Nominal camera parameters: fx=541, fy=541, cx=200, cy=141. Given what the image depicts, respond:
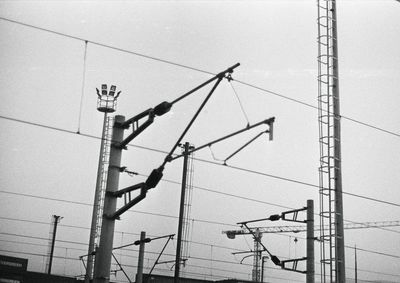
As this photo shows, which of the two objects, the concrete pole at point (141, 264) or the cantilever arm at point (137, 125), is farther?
the concrete pole at point (141, 264)

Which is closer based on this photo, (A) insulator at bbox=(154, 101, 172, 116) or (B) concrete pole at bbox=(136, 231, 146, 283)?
(A) insulator at bbox=(154, 101, 172, 116)

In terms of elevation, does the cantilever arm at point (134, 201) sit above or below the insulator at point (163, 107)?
below

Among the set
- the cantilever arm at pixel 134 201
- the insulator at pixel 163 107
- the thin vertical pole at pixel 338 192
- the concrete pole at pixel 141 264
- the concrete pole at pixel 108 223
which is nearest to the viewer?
the insulator at pixel 163 107

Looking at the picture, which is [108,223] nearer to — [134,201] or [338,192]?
[134,201]

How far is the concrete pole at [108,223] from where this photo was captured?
41.6 feet

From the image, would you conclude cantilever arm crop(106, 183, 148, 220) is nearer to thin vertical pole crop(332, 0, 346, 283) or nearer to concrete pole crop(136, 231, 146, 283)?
thin vertical pole crop(332, 0, 346, 283)

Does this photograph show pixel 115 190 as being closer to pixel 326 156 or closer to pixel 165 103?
pixel 165 103

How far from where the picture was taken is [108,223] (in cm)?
1294

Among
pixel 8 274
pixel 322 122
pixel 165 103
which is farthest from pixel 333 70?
pixel 8 274

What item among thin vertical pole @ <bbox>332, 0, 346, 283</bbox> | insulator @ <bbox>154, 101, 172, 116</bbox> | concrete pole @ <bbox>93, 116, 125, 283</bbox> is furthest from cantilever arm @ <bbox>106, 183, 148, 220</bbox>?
thin vertical pole @ <bbox>332, 0, 346, 283</bbox>

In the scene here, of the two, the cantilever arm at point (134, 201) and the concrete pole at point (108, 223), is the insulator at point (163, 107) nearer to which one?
the cantilever arm at point (134, 201)

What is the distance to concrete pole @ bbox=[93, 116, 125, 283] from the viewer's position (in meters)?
12.7

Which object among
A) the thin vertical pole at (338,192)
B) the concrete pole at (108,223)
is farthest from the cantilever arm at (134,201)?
the thin vertical pole at (338,192)

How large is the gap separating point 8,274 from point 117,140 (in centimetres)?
2611
